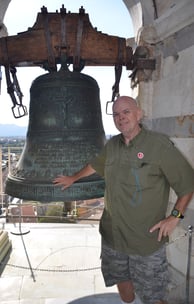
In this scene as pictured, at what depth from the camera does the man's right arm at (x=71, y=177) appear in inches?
66.7

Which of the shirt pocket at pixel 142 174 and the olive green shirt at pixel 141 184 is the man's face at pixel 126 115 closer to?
the olive green shirt at pixel 141 184

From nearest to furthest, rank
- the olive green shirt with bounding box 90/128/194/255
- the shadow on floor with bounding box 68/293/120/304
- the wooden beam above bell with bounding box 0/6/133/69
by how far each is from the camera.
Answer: the olive green shirt with bounding box 90/128/194/255 → the wooden beam above bell with bounding box 0/6/133/69 → the shadow on floor with bounding box 68/293/120/304

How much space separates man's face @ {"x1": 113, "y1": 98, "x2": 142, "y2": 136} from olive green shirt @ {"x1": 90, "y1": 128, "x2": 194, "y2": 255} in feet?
0.26

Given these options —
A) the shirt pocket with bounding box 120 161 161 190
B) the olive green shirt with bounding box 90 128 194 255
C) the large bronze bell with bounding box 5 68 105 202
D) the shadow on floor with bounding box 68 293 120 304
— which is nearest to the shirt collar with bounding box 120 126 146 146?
the olive green shirt with bounding box 90 128 194 255

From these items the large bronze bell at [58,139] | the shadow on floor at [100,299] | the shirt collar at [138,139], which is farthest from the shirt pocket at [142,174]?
the shadow on floor at [100,299]

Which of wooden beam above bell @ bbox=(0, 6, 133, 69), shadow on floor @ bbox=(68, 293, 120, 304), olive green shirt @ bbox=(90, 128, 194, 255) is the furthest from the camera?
shadow on floor @ bbox=(68, 293, 120, 304)

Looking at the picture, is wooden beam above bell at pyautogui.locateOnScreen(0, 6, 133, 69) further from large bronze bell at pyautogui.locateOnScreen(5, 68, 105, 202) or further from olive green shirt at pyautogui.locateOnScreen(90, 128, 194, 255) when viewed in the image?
olive green shirt at pyautogui.locateOnScreen(90, 128, 194, 255)

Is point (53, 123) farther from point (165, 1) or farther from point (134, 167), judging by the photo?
point (165, 1)

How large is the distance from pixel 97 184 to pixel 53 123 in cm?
49

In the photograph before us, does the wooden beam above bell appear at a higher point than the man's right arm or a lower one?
higher

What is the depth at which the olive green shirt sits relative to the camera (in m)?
1.64

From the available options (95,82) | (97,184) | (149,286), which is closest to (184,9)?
(95,82)

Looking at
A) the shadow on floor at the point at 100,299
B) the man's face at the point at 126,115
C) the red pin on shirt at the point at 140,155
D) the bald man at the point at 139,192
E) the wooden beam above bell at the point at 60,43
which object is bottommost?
the shadow on floor at the point at 100,299

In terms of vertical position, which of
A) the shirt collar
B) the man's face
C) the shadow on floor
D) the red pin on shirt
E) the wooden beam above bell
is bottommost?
the shadow on floor
